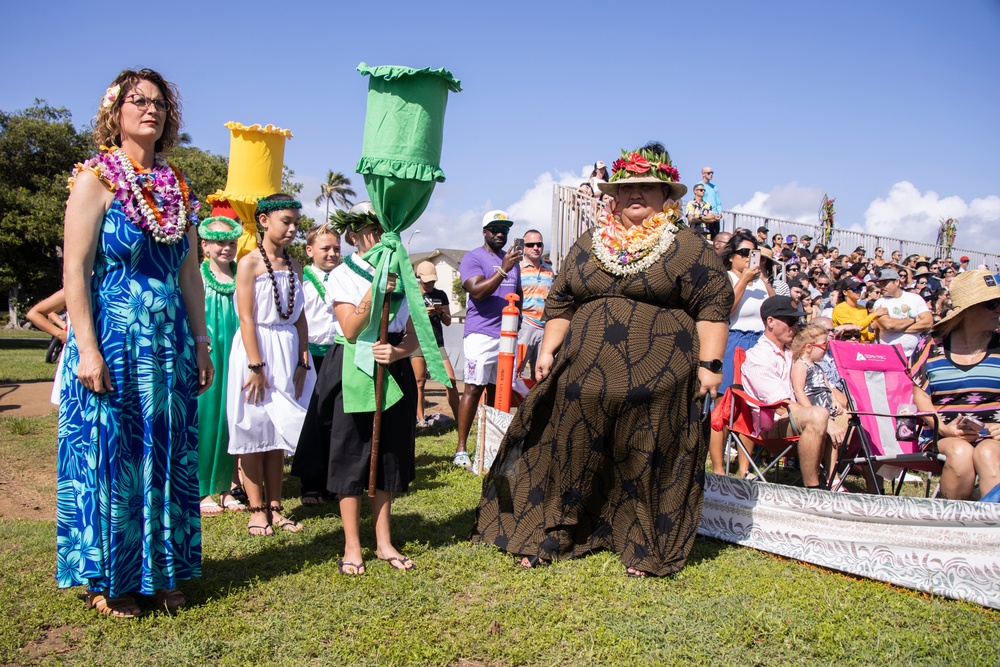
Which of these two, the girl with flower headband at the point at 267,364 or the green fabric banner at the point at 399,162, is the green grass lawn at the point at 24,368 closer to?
the girl with flower headband at the point at 267,364

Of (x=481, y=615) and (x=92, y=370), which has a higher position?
(x=92, y=370)

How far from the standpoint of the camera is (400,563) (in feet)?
13.7

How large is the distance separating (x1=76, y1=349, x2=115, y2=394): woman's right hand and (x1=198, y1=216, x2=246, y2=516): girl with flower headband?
2.14m

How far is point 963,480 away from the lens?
14.9 ft

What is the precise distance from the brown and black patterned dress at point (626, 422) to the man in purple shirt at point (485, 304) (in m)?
2.41

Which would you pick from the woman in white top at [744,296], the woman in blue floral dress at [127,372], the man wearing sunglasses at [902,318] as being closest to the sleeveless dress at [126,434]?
the woman in blue floral dress at [127,372]

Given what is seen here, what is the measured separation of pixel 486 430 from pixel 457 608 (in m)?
2.82

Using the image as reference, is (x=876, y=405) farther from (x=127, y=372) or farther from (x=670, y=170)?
(x=127, y=372)

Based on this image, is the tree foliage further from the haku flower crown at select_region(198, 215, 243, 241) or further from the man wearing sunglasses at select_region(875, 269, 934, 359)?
the man wearing sunglasses at select_region(875, 269, 934, 359)

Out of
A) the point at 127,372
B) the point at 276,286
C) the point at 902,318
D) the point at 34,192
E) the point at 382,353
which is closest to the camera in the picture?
the point at 127,372

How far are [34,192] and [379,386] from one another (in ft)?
86.1

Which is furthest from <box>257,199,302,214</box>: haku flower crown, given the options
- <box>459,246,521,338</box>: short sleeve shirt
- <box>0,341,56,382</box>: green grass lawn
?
<box>0,341,56,382</box>: green grass lawn

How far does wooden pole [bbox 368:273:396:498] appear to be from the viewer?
397 centimetres

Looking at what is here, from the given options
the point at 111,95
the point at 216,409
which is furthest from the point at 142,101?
the point at 216,409
